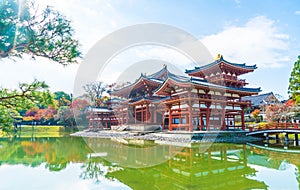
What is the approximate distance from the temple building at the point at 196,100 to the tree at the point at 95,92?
44.6 ft

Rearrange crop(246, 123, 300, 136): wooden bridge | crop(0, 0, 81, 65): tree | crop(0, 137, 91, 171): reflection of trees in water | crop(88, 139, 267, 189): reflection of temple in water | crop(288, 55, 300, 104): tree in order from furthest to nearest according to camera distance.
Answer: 1. crop(288, 55, 300, 104): tree
2. crop(246, 123, 300, 136): wooden bridge
3. crop(0, 137, 91, 171): reflection of trees in water
4. crop(88, 139, 267, 189): reflection of temple in water
5. crop(0, 0, 81, 65): tree

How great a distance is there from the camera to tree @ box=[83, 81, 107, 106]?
39.8 meters

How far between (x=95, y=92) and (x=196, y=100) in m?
27.8

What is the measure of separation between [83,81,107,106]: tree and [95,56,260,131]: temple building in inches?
535

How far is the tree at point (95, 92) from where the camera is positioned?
39756mm

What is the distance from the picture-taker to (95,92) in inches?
1599

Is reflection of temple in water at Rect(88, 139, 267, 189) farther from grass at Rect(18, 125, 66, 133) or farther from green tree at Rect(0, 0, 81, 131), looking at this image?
grass at Rect(18, 125, 66, 133)

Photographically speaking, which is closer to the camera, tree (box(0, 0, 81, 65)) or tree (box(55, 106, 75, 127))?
tree (box(0, 0, 81, 65))

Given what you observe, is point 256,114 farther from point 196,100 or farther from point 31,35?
point 31,35

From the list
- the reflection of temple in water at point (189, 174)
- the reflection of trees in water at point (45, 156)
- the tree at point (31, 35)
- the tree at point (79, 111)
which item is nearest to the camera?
the tree at point (31, 35)

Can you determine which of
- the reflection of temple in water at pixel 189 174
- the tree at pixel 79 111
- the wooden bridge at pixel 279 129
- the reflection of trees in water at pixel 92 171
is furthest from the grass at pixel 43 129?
the reflection of temple in water at pixel 189 174

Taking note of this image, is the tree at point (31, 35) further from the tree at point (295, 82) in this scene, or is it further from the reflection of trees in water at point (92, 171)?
the tree at point (295, 82)

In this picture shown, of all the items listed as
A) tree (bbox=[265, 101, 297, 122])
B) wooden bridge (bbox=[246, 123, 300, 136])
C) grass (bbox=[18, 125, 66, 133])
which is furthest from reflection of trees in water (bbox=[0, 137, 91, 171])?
grass (bbox=[18, 125, 66, 133])

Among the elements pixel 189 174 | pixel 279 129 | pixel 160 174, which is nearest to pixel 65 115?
pixel 279 129
